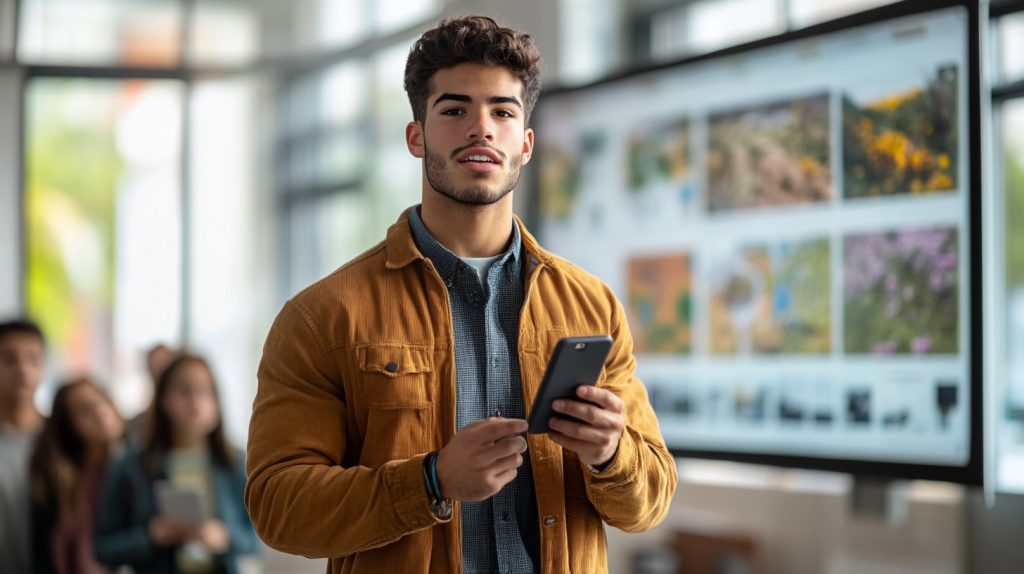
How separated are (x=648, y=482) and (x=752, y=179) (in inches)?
96.9

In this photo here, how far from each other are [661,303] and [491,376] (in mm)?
2638

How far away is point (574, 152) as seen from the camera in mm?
4695

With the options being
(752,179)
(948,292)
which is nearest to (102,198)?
(752,179)

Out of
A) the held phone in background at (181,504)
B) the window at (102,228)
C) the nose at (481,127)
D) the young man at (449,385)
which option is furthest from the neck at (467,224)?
the window at (102,228)

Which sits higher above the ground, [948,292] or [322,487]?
[948,292]

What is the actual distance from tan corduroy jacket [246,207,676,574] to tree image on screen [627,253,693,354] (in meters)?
2.44

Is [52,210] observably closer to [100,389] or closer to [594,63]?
[100,389]

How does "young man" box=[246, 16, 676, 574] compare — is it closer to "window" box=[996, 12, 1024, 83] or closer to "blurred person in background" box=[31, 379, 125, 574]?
"blurred person in background" box=[31, 379, 125, 574]

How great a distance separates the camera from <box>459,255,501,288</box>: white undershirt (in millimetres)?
1845

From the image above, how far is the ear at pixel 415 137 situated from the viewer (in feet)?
6.10

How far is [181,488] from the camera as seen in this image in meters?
3.70

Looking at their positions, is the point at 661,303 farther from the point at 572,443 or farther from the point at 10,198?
the point at 10,198

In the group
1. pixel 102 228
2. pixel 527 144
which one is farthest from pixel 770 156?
pixel 102 228

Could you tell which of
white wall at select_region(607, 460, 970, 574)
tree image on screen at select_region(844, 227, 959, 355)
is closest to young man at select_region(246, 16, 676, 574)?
tree image on screen at select_region(844, 227, 959, 355)
